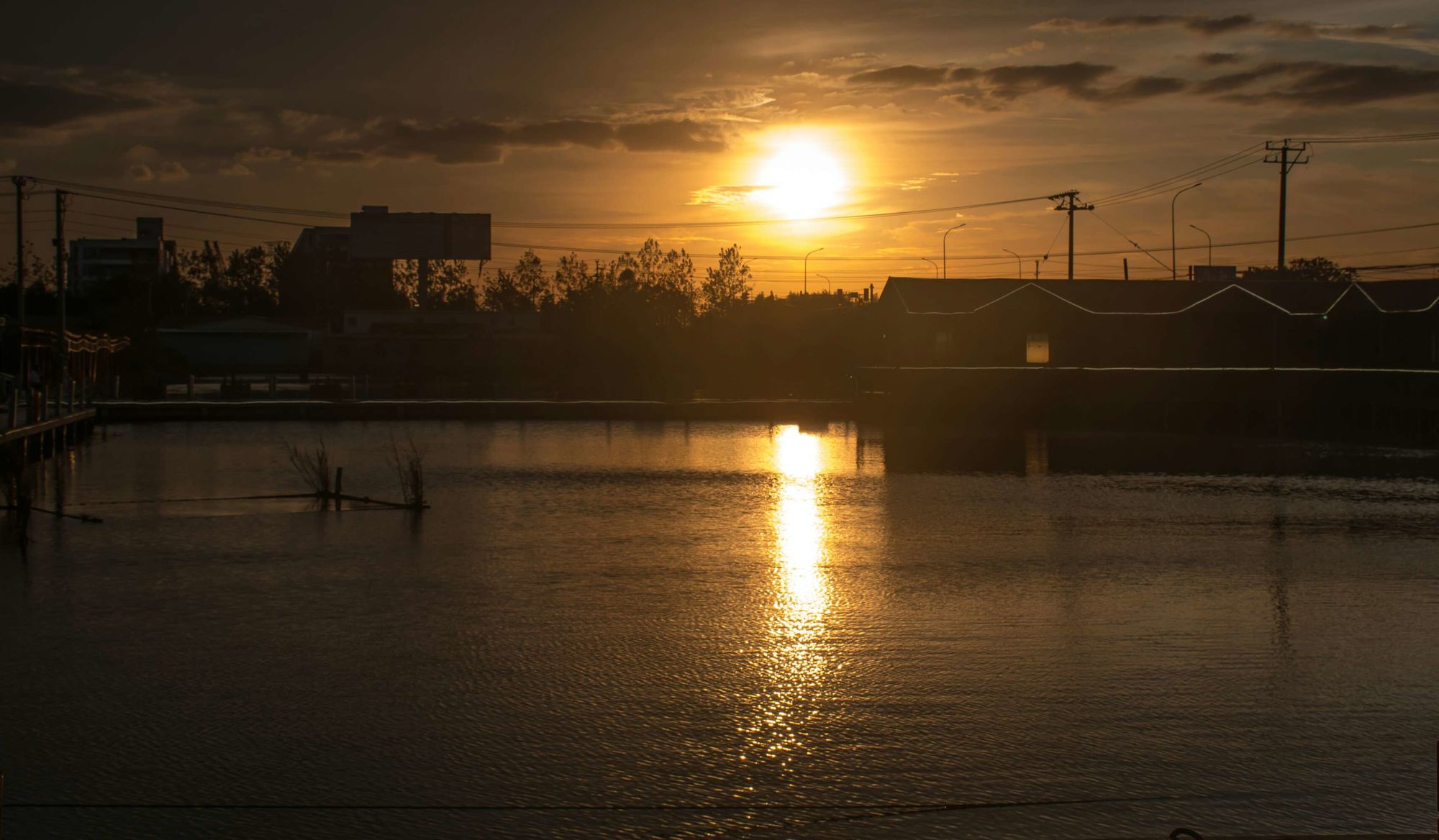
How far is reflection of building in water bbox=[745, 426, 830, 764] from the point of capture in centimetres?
900

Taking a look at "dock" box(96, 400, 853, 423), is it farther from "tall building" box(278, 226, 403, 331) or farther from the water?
"tall building" box(278, 226, 403, 331)

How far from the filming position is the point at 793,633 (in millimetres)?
12172

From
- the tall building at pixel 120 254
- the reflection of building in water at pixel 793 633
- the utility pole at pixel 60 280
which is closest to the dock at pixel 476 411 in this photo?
the utility pole at pixel 60 280

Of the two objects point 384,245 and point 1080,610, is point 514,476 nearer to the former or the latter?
point 1080,610

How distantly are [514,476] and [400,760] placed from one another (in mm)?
20339

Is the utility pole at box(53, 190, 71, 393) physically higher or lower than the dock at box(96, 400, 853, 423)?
higher

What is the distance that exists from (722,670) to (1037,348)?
58.0m

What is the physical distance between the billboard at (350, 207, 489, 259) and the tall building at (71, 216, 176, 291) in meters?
72.5

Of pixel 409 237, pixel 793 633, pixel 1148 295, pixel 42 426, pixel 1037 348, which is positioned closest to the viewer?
pixel 793 633

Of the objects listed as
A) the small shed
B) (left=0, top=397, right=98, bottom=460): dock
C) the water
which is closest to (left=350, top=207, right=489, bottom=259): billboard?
the small shed

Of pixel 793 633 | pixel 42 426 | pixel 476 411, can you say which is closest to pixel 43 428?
pixel 42 426

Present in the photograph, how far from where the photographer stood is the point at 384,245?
345 feet

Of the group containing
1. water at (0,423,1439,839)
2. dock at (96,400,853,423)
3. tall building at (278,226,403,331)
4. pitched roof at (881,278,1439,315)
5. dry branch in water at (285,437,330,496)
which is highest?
tall building at (278,226,403,331)

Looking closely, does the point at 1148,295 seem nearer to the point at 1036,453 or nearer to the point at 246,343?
the point at 1036,453
